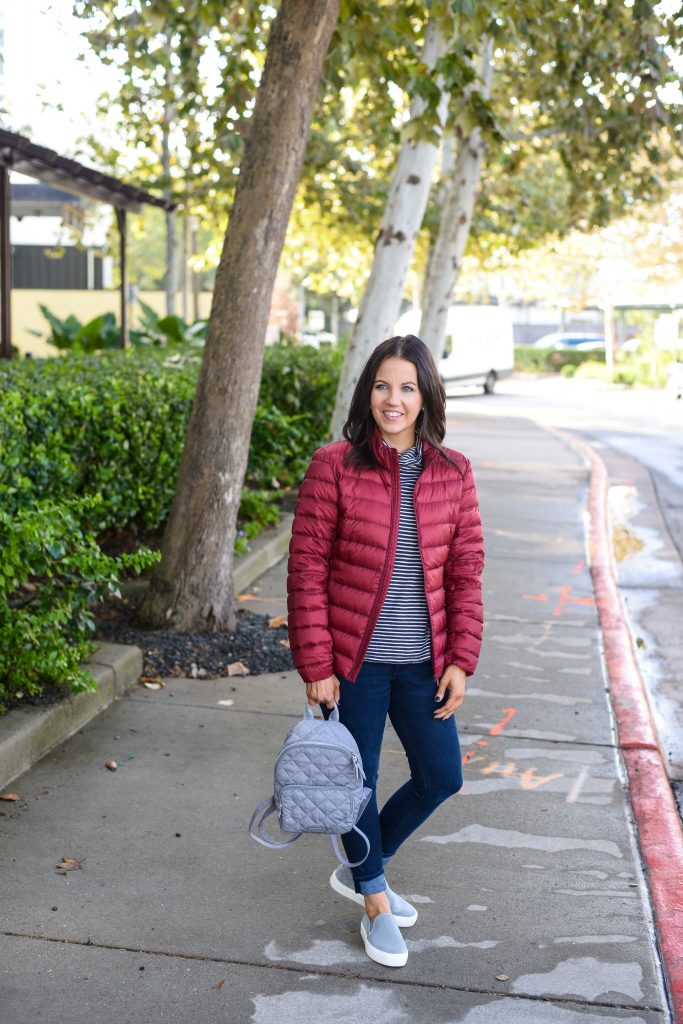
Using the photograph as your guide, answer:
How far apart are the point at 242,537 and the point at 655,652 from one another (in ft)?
9.57

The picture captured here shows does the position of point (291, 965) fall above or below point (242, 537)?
below

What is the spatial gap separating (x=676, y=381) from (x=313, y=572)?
32149 millimetres

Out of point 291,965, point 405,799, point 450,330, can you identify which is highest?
point 450,330

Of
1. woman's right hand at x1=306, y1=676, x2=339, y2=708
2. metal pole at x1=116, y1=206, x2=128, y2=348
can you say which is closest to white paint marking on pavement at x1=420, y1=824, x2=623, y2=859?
woman's right hand at x1=306, y1=676, x2=339, y2=708

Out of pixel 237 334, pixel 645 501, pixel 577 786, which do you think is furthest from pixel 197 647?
pixel 645 501

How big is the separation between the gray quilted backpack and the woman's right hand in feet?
0.36

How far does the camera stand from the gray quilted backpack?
3377 mm

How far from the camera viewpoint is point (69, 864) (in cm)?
411

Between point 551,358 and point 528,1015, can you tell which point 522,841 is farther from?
point 551,358

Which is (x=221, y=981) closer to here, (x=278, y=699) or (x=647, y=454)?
(x=278, y=699)

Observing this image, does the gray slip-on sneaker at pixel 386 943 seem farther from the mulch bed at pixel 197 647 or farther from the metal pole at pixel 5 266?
the metal pole at pixel 5 266

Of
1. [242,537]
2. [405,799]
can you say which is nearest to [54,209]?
[242,537]

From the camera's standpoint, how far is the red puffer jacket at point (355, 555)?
11.5 ft

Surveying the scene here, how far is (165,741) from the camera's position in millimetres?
5344
